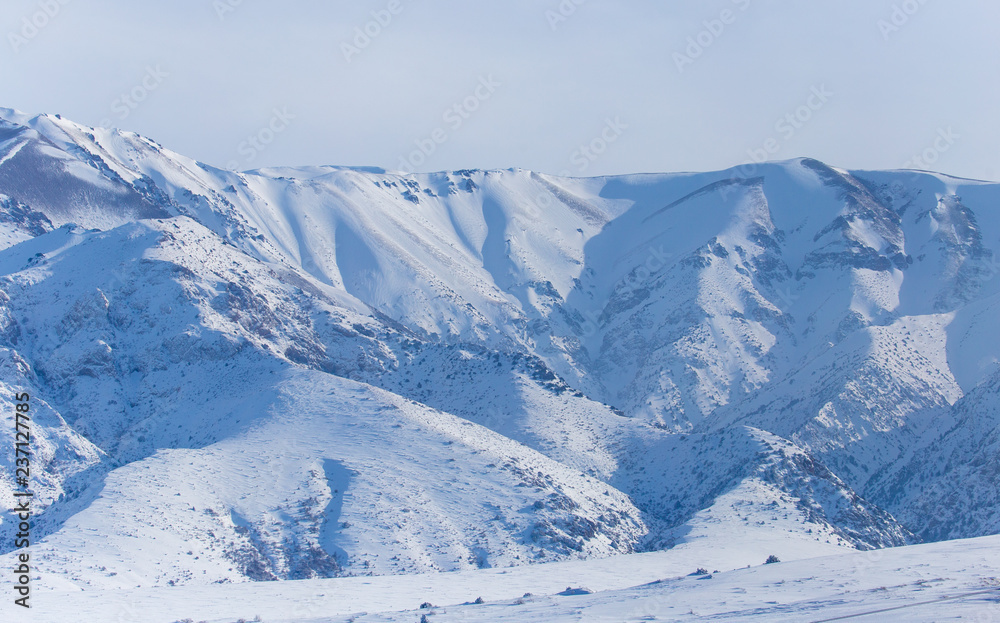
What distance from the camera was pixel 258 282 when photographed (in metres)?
113

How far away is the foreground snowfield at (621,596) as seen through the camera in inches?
1095

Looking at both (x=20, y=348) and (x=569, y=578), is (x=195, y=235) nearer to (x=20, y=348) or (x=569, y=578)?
(x=20, y=348)

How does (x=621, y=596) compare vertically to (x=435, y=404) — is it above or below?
above

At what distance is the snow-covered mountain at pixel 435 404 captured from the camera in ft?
223

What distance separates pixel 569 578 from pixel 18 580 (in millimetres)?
26468

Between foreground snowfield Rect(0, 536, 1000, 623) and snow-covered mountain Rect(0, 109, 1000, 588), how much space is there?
16.5 metres

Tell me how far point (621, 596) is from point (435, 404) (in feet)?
210

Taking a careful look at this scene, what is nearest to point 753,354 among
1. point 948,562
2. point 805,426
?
point 805,426

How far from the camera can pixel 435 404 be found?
9738cm

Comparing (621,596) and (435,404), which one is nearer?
(621,596)

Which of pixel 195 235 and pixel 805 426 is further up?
pixel 805 426

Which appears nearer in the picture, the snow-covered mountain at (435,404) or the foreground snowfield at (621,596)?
the foreground snowfield at (621,596)

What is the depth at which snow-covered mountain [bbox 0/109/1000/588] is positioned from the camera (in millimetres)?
67938

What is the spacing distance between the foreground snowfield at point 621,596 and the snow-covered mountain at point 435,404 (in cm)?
1647
